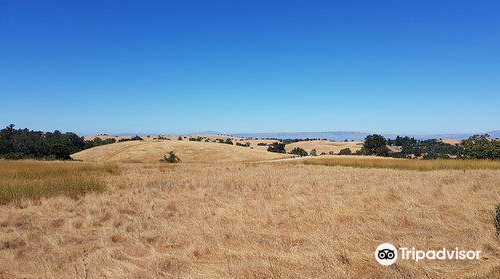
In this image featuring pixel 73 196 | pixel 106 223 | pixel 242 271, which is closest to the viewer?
pixel 242 271

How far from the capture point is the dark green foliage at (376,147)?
3137 inches

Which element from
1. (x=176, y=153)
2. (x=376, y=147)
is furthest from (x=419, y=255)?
(x=376, y=147)

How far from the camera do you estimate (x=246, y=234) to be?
7.26 meters

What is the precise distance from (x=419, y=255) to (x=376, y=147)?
263 ft

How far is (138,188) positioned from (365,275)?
11.9m

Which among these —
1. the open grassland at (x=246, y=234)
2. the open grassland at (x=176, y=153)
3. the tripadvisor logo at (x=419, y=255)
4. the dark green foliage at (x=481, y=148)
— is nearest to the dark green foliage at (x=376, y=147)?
the open grassland at (x=176, y=153)

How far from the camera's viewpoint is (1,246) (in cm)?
676

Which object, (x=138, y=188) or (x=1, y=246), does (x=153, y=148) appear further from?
(x=1, y=246)

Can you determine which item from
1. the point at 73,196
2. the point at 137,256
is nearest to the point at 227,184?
the point at 73,196

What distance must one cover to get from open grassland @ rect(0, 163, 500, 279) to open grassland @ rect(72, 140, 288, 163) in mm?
53261

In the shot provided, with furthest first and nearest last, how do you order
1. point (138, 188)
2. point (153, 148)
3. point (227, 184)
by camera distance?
1. point (153, 148)
2. point (227, 184)
3. point (138, 188)

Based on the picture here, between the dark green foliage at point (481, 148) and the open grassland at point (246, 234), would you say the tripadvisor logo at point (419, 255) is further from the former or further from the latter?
the dark green foliage at point (481, 148)

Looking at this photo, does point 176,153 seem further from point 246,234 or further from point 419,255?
point 419,255

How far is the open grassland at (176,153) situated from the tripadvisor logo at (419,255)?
58.2m
